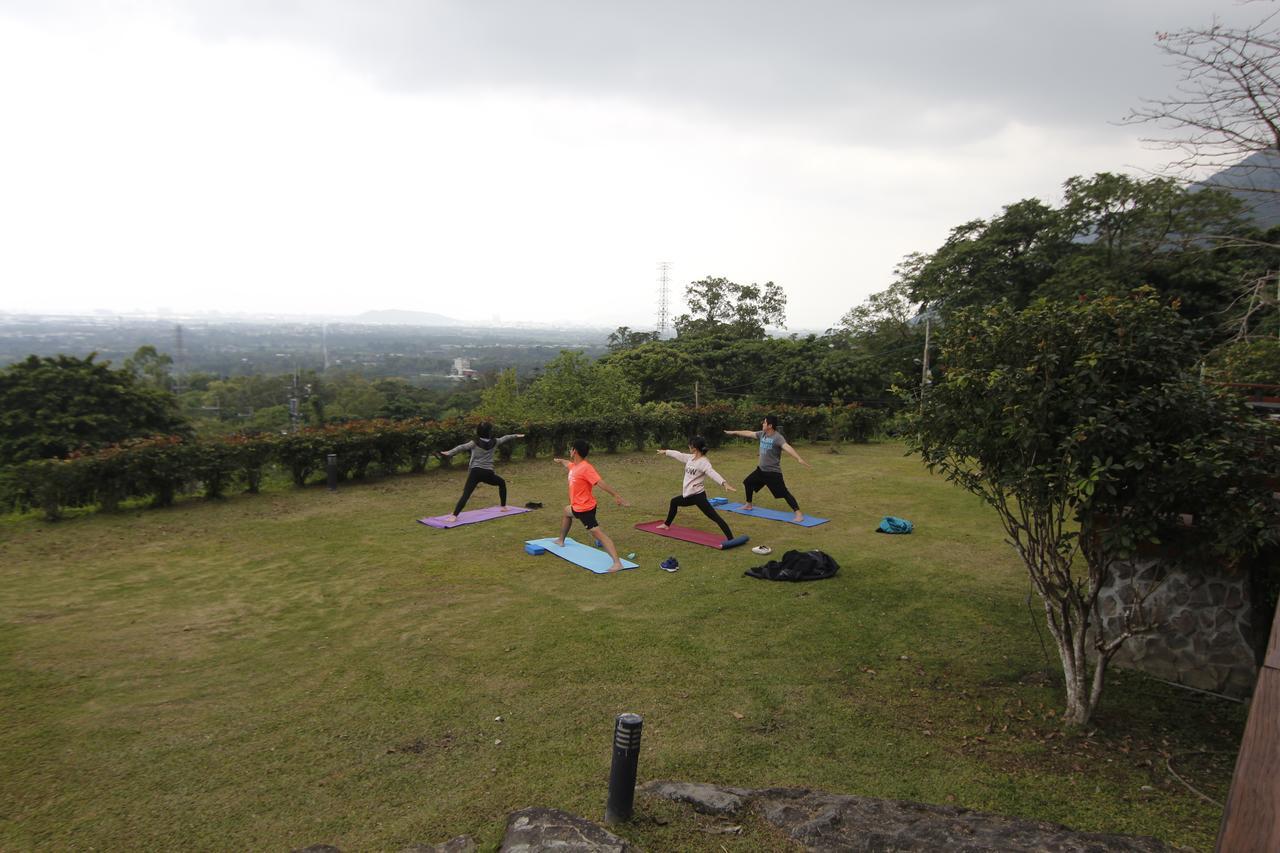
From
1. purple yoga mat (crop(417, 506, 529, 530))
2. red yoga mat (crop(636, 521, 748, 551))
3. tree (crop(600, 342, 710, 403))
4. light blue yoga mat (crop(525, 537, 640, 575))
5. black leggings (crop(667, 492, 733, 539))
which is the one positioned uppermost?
tree (crop(600, 342, 710, 403))

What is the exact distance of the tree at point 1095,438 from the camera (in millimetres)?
4191

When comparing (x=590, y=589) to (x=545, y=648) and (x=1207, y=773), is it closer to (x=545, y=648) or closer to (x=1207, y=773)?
(x=545, y=648)

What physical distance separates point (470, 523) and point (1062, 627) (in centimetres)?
797

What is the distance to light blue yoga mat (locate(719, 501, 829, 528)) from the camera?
1088 centimetres

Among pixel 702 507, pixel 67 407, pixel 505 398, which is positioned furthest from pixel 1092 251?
pixel 67 407

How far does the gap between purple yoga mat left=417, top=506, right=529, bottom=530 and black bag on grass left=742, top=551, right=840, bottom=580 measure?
4583 millimetres

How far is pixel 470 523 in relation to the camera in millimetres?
10648

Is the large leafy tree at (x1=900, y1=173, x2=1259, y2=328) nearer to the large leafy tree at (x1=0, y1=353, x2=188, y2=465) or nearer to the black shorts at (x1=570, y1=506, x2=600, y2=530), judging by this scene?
the black shorts at (x1=570, y1=506, x2=600, y2=530)

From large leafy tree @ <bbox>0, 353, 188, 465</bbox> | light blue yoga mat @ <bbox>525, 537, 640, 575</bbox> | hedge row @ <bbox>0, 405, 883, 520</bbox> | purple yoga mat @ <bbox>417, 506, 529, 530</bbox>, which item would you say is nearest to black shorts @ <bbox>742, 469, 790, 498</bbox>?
light blue yoga mat @ <bbox>525, 537, 640, 575</bbox>

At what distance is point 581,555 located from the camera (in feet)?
29.3

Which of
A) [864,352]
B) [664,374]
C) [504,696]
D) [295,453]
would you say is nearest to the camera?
[504,696]

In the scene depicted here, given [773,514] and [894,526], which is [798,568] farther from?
[773,514]

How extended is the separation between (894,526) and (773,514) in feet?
6.42

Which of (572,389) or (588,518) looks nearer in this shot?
(588,518)
